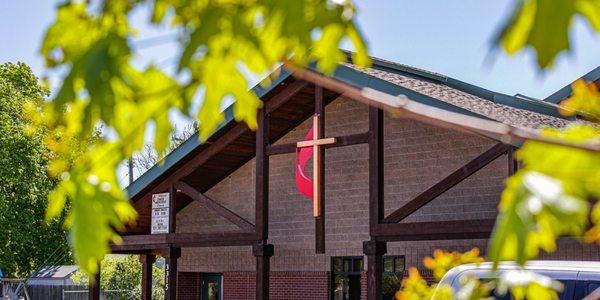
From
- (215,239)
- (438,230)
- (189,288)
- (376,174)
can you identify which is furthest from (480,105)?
(189,288)

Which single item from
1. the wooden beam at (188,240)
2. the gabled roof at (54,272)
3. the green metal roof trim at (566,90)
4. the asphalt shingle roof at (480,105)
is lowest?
the gabled roof at (54,272)

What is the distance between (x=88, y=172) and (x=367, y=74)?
12.9 meters

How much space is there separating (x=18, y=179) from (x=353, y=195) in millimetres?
30243

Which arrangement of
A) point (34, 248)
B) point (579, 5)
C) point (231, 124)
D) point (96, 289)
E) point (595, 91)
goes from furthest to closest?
point (34, 248) → point (96, 289) → point (231, 124) → point (595, 91) → point (579, 5)

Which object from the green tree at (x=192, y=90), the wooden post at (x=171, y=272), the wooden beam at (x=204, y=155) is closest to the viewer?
the green tree at (x=192, y=90)

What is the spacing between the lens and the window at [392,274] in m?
17.6

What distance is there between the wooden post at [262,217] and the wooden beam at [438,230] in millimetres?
2517

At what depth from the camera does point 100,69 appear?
1.77 meters

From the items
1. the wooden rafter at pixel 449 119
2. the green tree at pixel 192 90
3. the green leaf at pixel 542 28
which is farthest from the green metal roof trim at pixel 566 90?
→ the green leaf at pixel 542 28

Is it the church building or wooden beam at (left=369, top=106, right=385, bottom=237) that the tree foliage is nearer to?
the church building

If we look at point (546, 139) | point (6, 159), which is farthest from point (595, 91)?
point (6, 159)

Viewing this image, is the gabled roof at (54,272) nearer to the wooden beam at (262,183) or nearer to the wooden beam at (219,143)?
the wooden beam at (219,143)

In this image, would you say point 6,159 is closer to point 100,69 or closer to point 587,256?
point 587,256

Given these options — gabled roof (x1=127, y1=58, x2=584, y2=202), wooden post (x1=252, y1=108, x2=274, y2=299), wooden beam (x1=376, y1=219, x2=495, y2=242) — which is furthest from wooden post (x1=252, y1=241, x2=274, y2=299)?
wooden beam (x1=376, y1=219, x2=495, y2=242)
